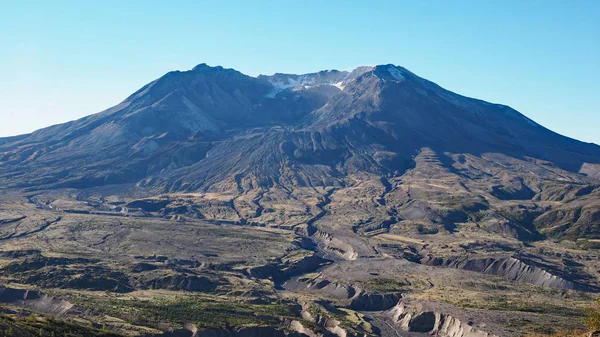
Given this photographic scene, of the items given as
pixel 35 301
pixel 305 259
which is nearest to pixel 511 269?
pixel 305 259

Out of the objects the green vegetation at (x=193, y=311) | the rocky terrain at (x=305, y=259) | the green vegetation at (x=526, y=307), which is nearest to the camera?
the green vegetation at (x=193, y=311)

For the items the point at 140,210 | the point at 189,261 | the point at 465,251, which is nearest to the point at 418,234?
the point at 465,251

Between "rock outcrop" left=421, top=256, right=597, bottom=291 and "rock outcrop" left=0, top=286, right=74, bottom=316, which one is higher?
"rock outcrop" left=0, top=286, right=74, bottom=316

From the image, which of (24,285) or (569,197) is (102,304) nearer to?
(24,285)

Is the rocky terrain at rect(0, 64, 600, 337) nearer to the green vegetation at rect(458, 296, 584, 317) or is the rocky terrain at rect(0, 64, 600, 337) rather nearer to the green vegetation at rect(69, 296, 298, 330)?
the green vegetation at rect(69, 296, 298, 330)

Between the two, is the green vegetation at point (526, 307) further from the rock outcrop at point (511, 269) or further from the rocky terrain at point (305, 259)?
the rock outcrop at point (511, 269)

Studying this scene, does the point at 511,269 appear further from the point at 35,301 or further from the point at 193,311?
the point at 35,301

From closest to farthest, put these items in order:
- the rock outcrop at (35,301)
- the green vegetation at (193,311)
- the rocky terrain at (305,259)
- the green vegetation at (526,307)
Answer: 1. the green vegetation at (193,311)
2. the rock outcrop at (35,301)
3. the rocky terrain at (305,259)
4. the green vegetation at (526,307)

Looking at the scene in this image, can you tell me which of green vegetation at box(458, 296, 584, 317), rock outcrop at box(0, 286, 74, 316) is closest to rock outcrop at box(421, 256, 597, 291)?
green vegetation at box(458, 296, 584, 317)

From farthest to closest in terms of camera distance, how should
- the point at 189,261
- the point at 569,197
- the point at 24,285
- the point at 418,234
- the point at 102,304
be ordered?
1. the point at 569,197
2. the point at 418,234
3. the point at 189,261
4. the point at 24,285
5. the point at 102,304

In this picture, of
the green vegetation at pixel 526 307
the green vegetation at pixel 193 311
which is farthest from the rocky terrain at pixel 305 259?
the green vegetation at pixel 526 307

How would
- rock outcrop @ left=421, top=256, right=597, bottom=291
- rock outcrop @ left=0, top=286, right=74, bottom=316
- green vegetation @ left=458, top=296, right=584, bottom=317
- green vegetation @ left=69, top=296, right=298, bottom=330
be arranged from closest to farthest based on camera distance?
green vegetation @ left=69, top=296, right=298, bottom=330, rock outcrop @ left=0, top=286, right=74, bottom=316, green vegetation @ left=458, top=296, right=584, bottom=317, rock outcrop @ left=421, top=256, right=597, bottom=291
